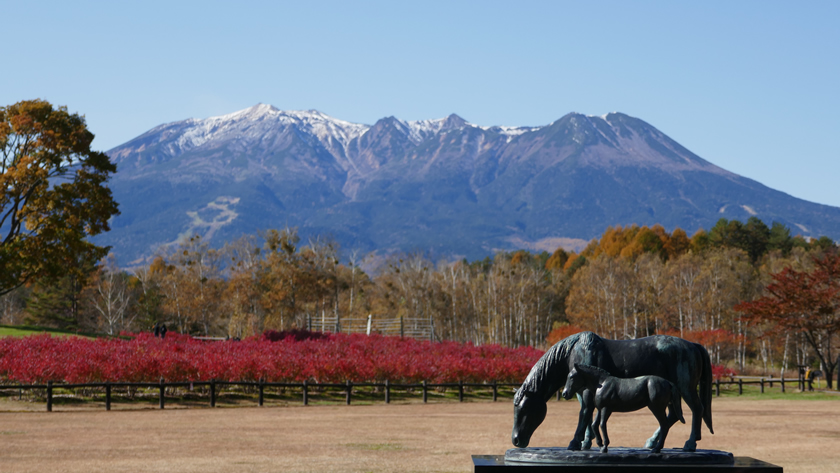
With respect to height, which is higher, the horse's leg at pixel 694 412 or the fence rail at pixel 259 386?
the horse's leg at pixel 694 412

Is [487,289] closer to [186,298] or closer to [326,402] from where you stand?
[186,298]

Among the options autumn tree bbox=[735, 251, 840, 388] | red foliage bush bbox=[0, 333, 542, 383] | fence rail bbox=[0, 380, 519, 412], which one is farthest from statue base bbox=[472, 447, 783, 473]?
autumn tree bbox=[735, 251, 840, 388]

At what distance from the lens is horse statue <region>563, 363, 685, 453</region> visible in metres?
6.81

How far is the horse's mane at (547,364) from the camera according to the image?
7.19 m

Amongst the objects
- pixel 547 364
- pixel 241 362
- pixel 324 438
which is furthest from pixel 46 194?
pixel 547 364

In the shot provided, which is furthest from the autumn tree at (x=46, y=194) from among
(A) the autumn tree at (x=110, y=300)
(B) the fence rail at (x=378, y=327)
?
(A) the autumn tree at (x=110, y=300)

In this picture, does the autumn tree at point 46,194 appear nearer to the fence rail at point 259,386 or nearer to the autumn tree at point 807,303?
the fence rail at point 259,386

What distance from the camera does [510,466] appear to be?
6.84 metres

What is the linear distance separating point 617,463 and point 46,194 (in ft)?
104

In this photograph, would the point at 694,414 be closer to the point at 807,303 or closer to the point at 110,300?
the point at 807,303

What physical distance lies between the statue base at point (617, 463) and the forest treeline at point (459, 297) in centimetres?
4701

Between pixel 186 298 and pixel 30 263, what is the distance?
1369 inches

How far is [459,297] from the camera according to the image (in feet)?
268

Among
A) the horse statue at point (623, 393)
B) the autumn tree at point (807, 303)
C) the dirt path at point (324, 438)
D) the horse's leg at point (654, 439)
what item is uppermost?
the autumn tree at point (807, 303)
